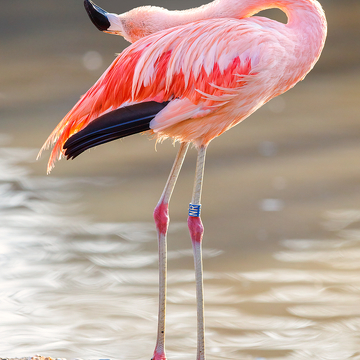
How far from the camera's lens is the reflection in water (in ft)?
8.70

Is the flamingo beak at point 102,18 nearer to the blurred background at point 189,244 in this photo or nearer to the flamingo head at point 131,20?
the flamingo head at point 131,20

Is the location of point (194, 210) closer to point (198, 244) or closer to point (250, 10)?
point (198, 244)

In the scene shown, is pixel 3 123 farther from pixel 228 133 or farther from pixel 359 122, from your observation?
pixel 359 122

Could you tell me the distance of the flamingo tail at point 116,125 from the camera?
1947mm

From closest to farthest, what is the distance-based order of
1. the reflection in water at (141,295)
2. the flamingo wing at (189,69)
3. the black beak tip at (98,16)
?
the flamingo wing at (189,69)
the black beak tip at (98,16)
the reflection in water at (141,295)

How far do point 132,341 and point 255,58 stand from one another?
4.68 ft

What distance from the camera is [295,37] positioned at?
192cm

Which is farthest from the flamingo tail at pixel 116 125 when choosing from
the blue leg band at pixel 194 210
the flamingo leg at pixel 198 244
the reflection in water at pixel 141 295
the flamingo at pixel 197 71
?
the reflection in water at pixel 141 295

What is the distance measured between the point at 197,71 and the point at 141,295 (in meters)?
1.53

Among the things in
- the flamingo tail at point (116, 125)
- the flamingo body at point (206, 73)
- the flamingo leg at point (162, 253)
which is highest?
the flamingo body at point (206, 73)

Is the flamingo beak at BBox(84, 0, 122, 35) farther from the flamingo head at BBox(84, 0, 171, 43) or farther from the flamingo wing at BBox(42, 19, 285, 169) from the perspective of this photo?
the flamingo wing at BBox(42, 19, 285, 169)

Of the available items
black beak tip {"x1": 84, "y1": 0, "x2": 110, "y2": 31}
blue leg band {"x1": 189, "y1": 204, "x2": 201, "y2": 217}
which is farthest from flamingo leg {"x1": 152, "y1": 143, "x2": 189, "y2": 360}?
black beak tip {"x1": 84, "y1": 0, "x2": 110, "y2": 31}

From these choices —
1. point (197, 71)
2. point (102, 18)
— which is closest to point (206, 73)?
point (197, 71)

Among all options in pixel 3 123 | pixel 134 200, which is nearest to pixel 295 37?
pixel 134 200
